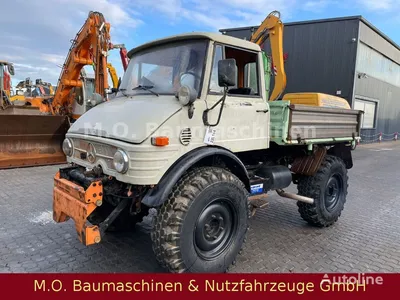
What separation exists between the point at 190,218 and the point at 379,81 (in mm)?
22852

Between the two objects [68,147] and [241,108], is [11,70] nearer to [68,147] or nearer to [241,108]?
[68,147]

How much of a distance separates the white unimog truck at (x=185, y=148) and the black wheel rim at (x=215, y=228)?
1cm

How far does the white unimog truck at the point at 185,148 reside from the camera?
2916 millimetres

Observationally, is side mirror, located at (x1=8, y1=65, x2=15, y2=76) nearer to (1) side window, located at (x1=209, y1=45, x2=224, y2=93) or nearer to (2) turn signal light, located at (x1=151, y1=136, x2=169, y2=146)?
(1) side window, located at (x1=209, y1=45, x2=224, y2=93)

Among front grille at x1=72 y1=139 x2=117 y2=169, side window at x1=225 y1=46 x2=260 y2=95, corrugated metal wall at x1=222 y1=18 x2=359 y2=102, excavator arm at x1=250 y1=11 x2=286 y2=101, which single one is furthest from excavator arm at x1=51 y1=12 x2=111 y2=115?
corrugated metal wall at x1=222 y1=18 x2=359 y2=102

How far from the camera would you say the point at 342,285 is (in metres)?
3.35

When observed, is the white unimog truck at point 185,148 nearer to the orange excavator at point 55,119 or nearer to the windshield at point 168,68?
the windshield at point 168,68

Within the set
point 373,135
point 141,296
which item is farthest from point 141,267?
point 373,135

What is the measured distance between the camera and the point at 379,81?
2139cm

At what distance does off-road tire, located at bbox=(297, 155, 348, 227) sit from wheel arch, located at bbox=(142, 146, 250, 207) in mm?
1593

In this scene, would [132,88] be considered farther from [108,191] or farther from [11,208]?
[11,208]

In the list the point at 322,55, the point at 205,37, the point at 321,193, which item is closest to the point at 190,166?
the point at 205,37

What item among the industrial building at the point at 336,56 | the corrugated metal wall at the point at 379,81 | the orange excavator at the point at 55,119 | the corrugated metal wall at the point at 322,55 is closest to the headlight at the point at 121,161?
the orange excavator at the point at 55,119

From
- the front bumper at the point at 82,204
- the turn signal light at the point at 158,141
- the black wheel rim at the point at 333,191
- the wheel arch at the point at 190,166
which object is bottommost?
the black wheel rim at the point at 333,191
